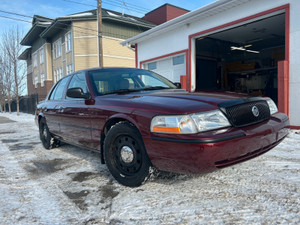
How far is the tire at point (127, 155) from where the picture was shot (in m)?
2.45

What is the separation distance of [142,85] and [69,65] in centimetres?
1930

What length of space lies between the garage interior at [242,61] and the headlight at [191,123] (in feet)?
36.6

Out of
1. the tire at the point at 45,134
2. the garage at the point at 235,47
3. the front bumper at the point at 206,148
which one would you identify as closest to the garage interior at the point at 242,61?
the garage at the point at 235,47

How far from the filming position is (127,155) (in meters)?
2.61

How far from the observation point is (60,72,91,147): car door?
333 centimetres

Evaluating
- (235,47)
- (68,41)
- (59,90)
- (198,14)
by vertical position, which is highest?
(68,41)

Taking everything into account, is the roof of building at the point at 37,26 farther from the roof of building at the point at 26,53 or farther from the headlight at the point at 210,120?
the headlight at the point at 210,120

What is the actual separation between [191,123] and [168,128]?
0.22 m

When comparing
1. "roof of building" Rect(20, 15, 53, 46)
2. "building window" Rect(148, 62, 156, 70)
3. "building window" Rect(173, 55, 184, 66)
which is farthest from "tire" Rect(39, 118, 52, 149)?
"roof of building" Rect(20, 15, 53, 46)

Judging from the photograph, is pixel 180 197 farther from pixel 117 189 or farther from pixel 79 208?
pixel 79 208

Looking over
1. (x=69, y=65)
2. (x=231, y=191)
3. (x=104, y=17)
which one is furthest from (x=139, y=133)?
(x=69, y=65)

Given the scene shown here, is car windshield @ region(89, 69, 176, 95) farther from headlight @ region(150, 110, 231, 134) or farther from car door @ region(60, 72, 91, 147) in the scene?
headlight @ region(150, 110, 231, 134)

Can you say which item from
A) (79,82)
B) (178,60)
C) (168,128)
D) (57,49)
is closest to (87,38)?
(57,49)

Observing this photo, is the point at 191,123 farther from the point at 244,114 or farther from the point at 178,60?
the point at 178,60
